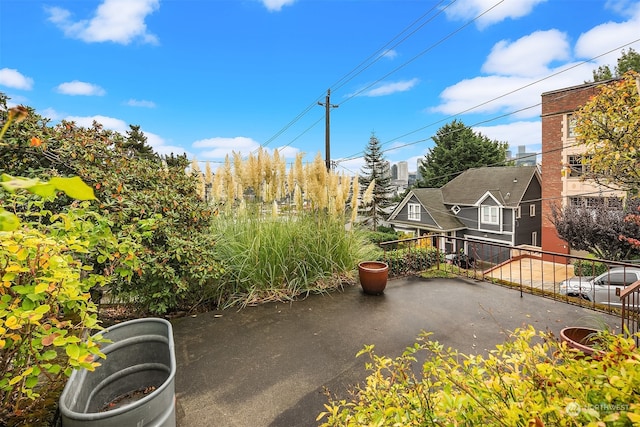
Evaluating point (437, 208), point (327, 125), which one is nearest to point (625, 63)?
point (437, 208)

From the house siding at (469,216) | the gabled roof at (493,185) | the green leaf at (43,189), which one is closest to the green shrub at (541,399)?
the green leaf at (43,189)

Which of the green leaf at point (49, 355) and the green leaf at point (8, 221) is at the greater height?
the green leaf at point (8, 221)

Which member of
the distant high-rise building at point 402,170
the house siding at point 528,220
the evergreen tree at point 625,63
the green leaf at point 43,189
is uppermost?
the evergreen tree at point 625,63

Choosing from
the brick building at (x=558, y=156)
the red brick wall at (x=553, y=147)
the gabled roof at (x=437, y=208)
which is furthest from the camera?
the gabled roof at (x=437, y=208)

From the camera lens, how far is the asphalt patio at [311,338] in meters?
2.07

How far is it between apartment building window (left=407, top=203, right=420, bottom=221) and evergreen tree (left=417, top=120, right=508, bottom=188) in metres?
5.01

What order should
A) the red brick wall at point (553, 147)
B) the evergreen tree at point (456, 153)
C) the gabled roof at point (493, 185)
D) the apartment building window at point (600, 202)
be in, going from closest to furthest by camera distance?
the apartment building window at point (600, 202) → the red brick wall at point (553, 147) → the gabled roof at point (493, 185) → the evergreen tree at point (456, 153)

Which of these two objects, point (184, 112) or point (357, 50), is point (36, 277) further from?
point (357, 50)

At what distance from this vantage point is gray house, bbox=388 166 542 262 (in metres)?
18.7

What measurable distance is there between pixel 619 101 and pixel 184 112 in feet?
33.8

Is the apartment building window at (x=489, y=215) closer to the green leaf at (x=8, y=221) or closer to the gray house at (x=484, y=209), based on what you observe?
the gray house at (x=484, y=209)

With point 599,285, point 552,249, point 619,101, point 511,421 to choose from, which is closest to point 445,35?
point 619,101

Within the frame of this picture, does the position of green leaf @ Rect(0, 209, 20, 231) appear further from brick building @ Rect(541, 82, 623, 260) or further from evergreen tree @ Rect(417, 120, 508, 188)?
evergreen tree @ Rect(417, 120, 508, 188)

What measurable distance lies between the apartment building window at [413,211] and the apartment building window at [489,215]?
4.25m
